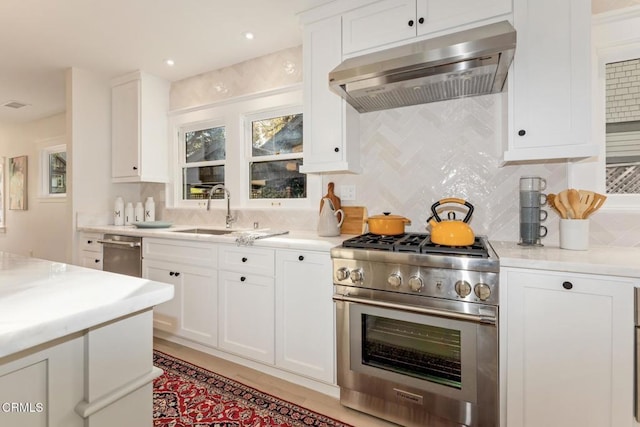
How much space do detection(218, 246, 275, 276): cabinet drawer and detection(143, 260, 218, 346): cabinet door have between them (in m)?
0.17

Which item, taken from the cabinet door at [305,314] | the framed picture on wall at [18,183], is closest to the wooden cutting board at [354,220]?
the cabinet door at [305,314]

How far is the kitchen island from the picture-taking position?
58 centimetres

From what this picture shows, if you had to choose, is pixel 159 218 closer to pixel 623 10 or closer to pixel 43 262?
pixel 43 262

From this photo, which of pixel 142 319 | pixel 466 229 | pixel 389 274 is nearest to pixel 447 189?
pixel 466 229

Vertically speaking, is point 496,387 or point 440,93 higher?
point 440,93

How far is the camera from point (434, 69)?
1.70 meters

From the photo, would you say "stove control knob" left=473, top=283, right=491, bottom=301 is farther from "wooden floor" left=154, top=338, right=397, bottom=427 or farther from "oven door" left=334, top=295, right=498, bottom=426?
"wooden floor" left=154, top=338, right=397, bottom=427

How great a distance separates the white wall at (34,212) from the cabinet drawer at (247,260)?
4.08 metres

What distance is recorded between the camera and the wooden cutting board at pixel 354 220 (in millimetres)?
2416

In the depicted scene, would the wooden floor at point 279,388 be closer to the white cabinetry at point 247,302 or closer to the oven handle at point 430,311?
the white cabinetry at point 247,302

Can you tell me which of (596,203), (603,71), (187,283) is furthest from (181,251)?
(603,71)

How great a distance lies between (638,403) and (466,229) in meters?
0.92

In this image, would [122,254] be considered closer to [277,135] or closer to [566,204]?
[277,135]

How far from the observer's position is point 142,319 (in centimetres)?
78
